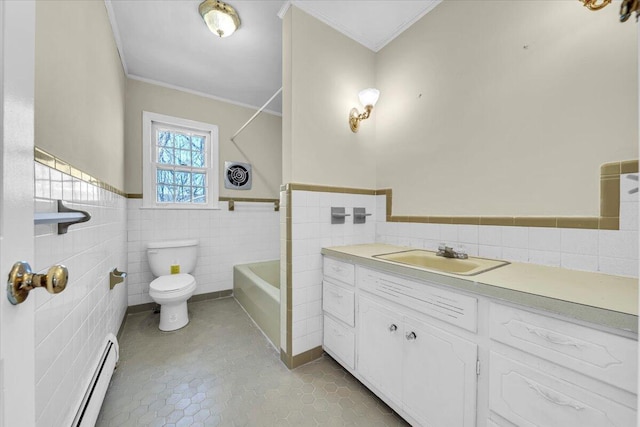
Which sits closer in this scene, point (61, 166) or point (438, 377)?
point (61, 166)

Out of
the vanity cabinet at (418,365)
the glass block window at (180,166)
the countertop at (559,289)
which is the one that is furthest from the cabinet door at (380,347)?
the glass block window at (180,166)

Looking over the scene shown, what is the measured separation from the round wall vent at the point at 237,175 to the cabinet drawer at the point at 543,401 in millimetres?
2859

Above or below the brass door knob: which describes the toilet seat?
below

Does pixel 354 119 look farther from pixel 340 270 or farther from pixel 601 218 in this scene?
pixel 601 218

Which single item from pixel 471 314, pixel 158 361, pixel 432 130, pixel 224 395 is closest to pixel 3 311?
pixel 471 314

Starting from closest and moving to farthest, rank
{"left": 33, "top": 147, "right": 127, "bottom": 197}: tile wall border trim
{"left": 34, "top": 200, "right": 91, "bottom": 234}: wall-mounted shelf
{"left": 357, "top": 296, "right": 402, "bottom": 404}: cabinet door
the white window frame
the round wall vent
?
{"left": 34, "top": 200, "right": 91, "bottom": 234}: wall-mounted shelf → {"left": 33, "top": 147, "right": 127, "bottom": 197}: tile wall border trim → {"left": 357, "top": 296, "right": 402, "bottom": 404}: cabinet door → the white window frame → the round wall vent

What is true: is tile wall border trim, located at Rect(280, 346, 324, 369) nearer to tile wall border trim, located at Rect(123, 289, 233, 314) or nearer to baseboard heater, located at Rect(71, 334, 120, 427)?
baseboard heater, located at Rect(71, 334, 120, 427)

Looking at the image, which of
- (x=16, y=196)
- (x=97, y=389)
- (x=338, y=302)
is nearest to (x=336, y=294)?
(x=338, y=302)

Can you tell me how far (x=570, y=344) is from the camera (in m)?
0.71

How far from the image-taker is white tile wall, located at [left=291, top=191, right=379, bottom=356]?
163cm

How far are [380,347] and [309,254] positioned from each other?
719mm

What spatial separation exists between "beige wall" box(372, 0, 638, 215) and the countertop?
330 mm

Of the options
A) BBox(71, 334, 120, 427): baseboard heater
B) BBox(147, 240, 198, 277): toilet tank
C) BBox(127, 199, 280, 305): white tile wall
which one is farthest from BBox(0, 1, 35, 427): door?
BBox(127, 199, 280, 305): white tile wall

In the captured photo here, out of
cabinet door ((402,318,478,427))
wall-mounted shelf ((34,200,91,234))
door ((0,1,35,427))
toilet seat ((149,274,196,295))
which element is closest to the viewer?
door ((0,1,35,427))
